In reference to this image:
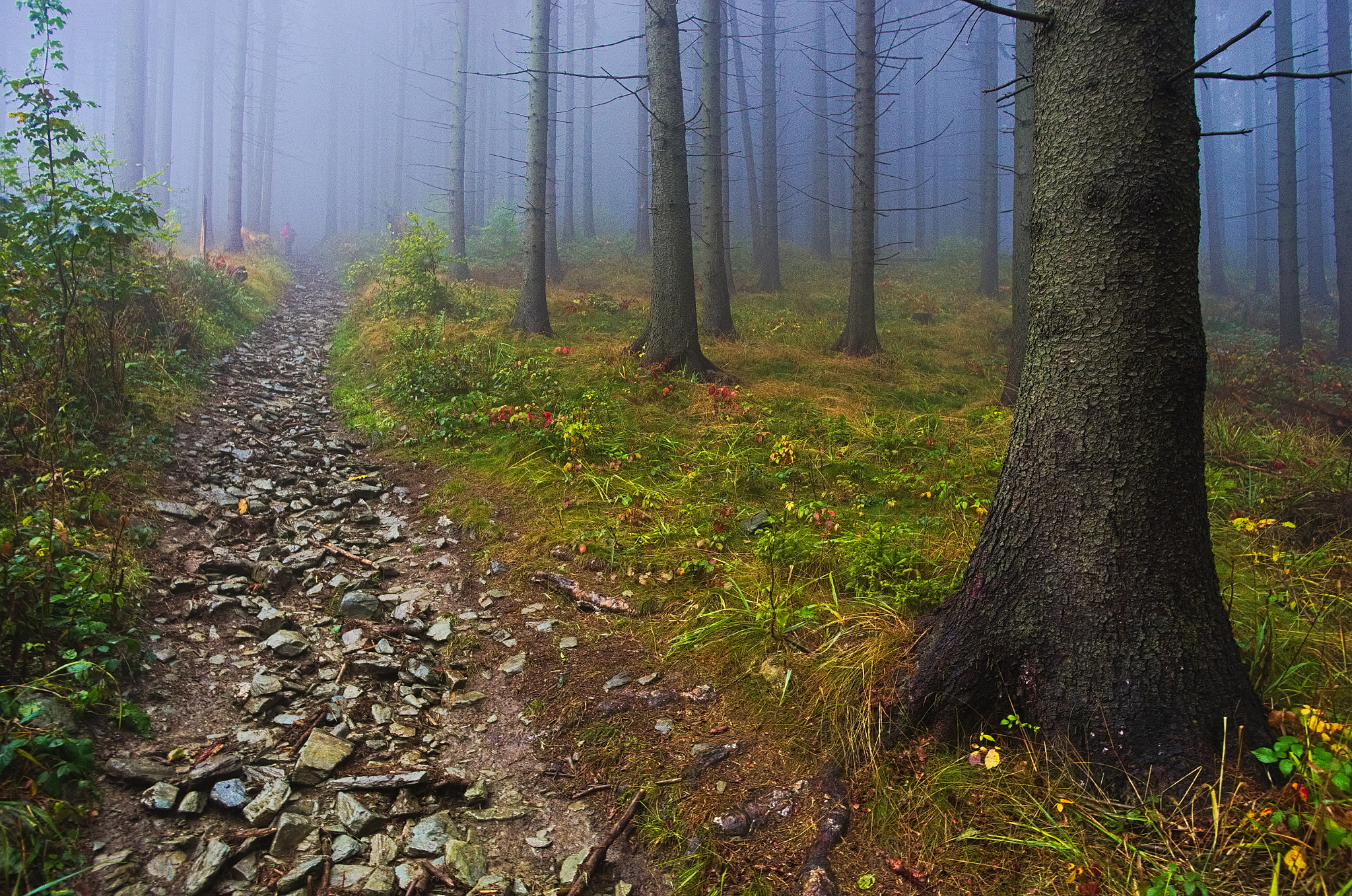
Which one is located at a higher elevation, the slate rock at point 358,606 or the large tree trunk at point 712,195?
the large tree trunk at point 712,195

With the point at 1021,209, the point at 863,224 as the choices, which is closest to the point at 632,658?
the point at 1021,209

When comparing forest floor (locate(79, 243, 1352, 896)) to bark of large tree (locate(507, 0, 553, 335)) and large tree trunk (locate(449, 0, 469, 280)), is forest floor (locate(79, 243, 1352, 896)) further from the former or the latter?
large tree trunk (locate(449, 0, 469, 280))

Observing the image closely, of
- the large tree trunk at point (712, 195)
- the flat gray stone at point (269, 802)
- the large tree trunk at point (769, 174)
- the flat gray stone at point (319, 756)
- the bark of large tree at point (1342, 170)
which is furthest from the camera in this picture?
the large tree trunk at point (769, 174)

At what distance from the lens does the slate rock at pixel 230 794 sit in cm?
258

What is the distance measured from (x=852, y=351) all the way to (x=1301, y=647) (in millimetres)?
8425

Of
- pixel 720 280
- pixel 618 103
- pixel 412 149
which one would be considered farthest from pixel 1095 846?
pixel 618 103

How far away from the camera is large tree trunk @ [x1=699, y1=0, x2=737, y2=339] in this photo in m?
11.8

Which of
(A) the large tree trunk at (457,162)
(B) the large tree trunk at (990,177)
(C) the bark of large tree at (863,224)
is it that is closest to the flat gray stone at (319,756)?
(C) the bark of large tree at (863,224)

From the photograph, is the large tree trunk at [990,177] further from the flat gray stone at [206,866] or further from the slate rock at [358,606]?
the flat gray stone at [206,866]

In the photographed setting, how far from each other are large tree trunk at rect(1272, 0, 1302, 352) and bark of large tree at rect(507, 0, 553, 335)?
14229 mm

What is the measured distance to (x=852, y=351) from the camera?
10875 millimetres

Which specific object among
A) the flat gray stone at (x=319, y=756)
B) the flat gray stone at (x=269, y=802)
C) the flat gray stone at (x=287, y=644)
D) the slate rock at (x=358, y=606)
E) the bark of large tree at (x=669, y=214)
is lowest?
Answer: the flat gray stone at (x=269, y=802)

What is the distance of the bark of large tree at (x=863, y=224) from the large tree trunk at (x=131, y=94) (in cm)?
2347

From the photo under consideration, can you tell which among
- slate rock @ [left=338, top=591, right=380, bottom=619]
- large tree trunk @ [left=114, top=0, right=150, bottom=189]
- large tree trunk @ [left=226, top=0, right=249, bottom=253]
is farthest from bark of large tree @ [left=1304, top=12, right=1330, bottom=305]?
large tree trunk @ [left=114, top=0, right=150, bottom=189]
